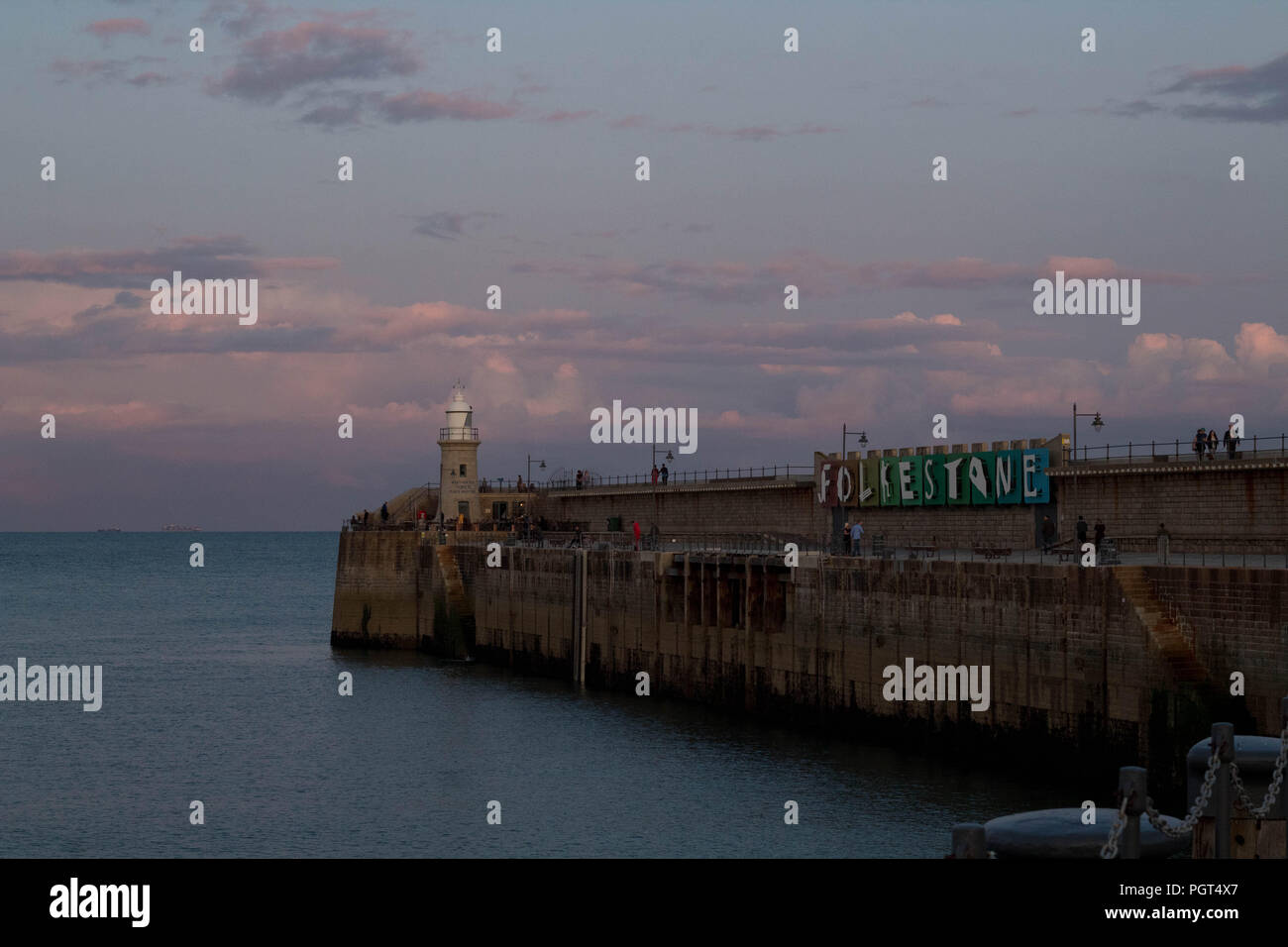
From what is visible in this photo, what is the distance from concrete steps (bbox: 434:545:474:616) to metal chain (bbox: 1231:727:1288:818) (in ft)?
218

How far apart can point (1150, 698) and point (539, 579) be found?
41.2m

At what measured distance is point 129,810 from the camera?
40.7m

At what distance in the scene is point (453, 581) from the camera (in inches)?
3211

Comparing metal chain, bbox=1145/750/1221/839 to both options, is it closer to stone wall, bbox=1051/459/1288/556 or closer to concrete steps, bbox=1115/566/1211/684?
concrete steps, bbox=1115/566/1211/684

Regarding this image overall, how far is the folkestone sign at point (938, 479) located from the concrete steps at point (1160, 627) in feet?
58.2

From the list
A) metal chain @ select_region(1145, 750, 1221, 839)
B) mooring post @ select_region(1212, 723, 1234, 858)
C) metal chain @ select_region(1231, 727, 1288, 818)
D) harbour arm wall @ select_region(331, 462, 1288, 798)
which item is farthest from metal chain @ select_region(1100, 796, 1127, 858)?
harbour arm wall @ select_region(331, 462, 1288, 798)

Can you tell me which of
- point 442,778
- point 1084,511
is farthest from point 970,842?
point 1084,511

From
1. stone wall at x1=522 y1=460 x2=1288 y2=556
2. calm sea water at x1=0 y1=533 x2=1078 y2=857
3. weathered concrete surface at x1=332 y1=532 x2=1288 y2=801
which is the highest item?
stone wall at x1=522 y1=460 x2=1288 y2=556

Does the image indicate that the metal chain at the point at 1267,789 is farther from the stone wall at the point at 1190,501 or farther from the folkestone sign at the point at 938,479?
the folkestone sign at the point at 938,479

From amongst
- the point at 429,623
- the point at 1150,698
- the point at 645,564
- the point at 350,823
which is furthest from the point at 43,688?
the point at 1150,698

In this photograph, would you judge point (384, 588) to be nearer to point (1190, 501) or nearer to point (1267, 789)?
point (1190, 501)

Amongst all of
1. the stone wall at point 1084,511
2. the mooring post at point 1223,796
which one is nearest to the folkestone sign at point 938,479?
the stone wall at point 1084,511

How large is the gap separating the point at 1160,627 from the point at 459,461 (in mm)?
63763

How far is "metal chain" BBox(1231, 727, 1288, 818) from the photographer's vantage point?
15836 millimetres
